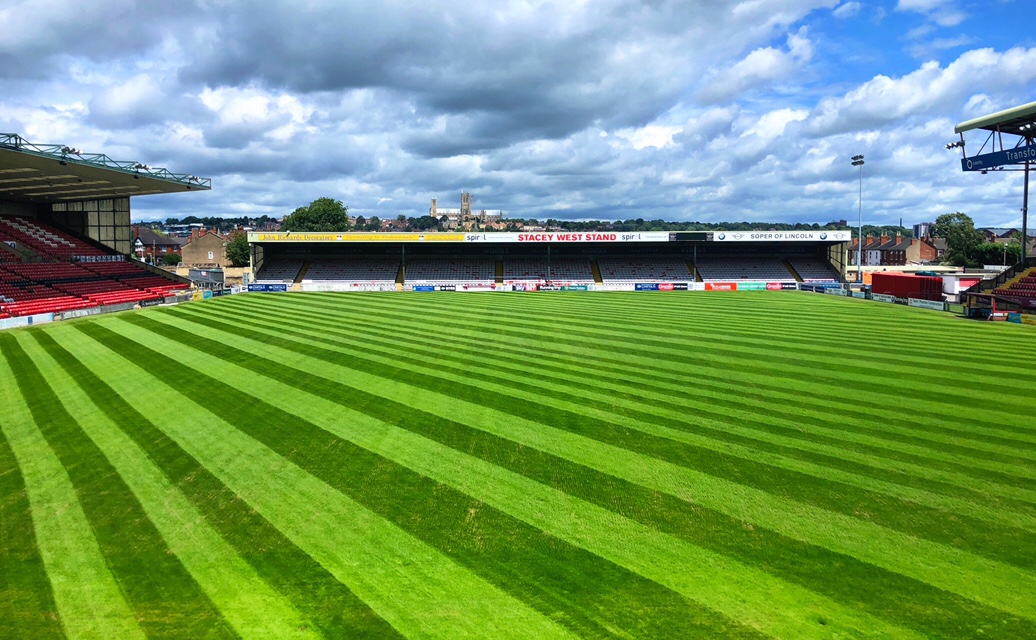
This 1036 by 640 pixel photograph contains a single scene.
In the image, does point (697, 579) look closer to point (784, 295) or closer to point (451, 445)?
point (451, 445)

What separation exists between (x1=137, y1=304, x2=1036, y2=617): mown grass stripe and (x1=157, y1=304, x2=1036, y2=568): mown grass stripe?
1.15 feet

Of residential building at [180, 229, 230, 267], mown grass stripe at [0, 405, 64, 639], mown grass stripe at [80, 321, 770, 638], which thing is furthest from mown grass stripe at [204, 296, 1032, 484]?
residential building at [180, 229, 230, 267]

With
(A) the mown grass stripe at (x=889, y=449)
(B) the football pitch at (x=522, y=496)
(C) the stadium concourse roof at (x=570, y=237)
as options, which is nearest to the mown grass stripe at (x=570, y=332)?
(B) the football pitch at (x=522, y=496)

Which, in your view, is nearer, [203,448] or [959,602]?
[959,602]

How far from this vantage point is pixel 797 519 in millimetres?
10422

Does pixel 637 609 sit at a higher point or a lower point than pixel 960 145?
lower

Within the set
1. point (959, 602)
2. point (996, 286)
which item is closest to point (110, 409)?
point (959, 602)

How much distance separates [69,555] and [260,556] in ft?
10.4

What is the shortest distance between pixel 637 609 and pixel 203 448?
11194 mm

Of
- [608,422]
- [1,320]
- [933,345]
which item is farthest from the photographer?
[1,320]

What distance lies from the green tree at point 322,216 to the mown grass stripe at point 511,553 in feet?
411

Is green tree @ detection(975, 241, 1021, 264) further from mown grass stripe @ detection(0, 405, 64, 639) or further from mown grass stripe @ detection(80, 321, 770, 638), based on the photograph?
mown grass stripe @ detection(0, 405, 64, 639)

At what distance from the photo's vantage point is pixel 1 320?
34.4m

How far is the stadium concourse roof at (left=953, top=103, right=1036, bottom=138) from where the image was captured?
3797cm
